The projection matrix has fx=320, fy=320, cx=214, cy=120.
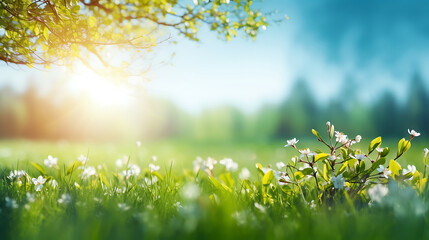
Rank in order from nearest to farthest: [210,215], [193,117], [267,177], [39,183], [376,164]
→ [210,215] → [376,164] → [267,177] → [39,183] → [193,117]

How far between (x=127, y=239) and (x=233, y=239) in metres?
0.65

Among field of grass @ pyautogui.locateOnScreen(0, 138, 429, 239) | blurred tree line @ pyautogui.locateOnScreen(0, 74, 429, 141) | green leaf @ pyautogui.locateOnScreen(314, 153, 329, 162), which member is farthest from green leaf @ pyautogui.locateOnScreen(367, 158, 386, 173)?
blurred tree line @ pyautogui.locateOnScreen(0, 74, 429, 141)

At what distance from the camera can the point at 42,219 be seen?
8.25 ft

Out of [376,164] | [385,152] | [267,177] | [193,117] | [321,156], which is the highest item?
[193,117]

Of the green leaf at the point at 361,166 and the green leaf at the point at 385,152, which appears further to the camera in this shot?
the green leaf at the point at 385,152

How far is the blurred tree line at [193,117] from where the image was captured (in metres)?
34.2

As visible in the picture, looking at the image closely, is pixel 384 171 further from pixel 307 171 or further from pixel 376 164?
pixel 307 171

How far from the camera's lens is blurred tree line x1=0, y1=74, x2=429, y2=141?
34.2 meters

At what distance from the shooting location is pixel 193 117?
3816cm

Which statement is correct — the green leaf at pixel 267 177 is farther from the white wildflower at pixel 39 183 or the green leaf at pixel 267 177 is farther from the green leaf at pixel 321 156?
the white wildflower at pixel 39 183

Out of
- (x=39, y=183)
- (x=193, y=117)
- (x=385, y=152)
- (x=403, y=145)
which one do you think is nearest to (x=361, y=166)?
(x=385, y=152)

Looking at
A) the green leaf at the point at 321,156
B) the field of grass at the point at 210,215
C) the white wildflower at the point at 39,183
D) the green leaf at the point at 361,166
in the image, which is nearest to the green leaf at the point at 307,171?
the green leaf at the point at 321,156

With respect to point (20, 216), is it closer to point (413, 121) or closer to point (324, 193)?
point (324, 193)

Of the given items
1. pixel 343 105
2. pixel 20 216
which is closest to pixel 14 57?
pixel 20 216
